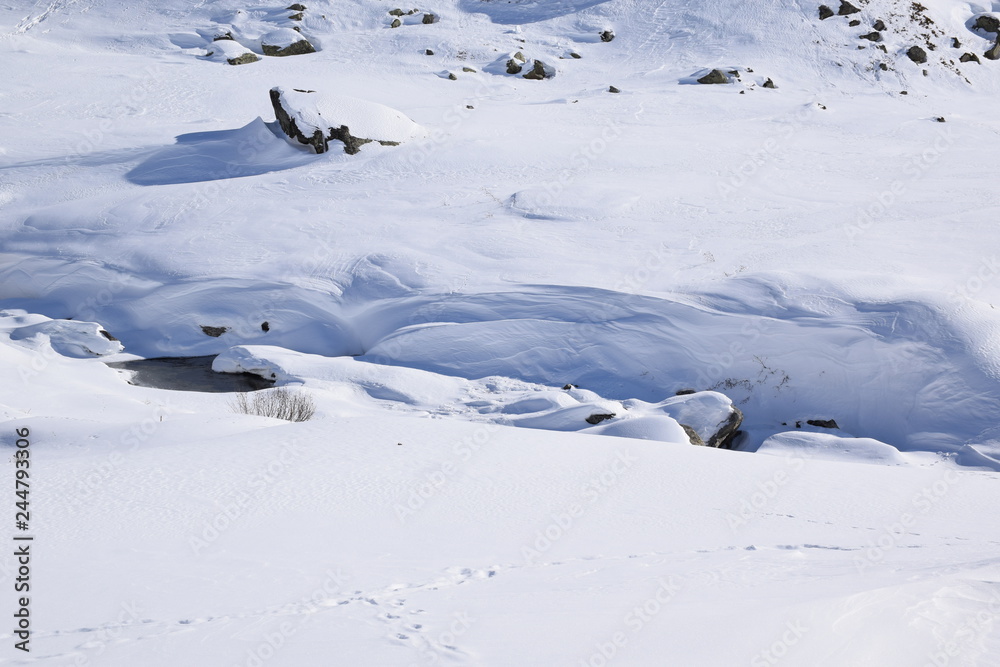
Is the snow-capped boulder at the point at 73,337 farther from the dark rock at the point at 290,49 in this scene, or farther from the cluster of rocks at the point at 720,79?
the cluster of rocks at the point at 720,79

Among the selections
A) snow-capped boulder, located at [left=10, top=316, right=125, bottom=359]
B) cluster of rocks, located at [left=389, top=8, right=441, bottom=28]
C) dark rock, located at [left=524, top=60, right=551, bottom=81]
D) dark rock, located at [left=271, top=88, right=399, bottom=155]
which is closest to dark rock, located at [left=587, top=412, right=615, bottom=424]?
snow-capped boulder, located at [left=10, top=316, right=125, bottom=359]

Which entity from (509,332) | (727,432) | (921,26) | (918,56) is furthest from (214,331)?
(921,26)

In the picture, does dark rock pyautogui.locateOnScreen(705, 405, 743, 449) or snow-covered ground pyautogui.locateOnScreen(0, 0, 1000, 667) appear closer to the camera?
snow-covered ground pyautogui.locateOnScreen(0, 0, 1000, 667)

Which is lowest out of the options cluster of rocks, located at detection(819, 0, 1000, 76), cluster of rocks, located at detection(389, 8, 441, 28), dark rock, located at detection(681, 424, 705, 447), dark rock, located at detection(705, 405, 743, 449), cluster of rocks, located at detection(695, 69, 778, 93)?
dark rock, located at detection(705, 405, 743, 449)

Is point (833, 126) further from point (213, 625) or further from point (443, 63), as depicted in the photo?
point (213, 625)

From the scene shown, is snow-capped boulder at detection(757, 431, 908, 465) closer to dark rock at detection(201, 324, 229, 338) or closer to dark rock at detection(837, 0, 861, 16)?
dark rock at detection(201, 324, 229, 338)

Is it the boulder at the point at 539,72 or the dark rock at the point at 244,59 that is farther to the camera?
the boulder at the point at 539,72

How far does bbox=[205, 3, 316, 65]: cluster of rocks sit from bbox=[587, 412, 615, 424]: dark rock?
51.4 ft

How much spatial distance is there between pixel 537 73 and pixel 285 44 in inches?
257

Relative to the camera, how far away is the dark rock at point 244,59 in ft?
65.3

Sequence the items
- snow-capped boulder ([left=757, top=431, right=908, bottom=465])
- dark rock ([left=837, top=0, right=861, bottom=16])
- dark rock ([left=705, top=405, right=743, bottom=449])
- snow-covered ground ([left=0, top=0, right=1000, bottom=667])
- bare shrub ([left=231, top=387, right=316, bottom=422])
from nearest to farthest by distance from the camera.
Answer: snow-covered ground ([left=0, top=0, right=1000, bottom=667]) < snow-capped boulder ([left=757, top=431, right=908, bottom=465]) < bare shrub ([left=231, top=387, right=316, bottom=422]) < dark rock ([left=705, top=405, right=743, bottom=449]) < dark rock ([left=837, top=0, right=861, bottom=16])

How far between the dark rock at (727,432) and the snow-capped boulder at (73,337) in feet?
24.6

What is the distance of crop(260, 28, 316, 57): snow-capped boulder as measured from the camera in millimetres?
20656

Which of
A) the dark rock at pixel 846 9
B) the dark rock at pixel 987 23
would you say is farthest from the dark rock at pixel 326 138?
the dark rock at pixel 987 23
